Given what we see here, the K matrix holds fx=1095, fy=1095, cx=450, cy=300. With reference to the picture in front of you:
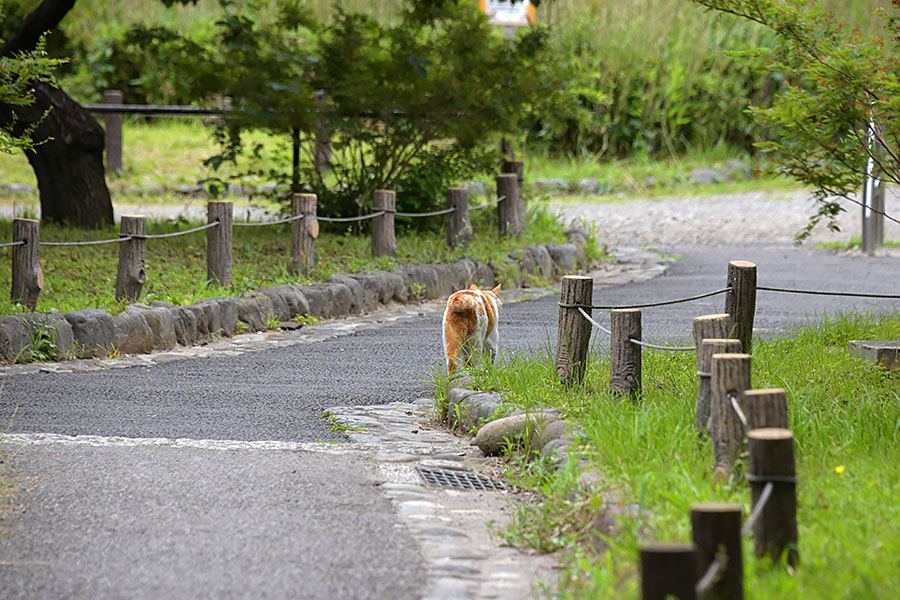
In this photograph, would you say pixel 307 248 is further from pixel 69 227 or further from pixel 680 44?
pixel 680 44

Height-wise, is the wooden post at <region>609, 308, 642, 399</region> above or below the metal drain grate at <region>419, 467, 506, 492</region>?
above

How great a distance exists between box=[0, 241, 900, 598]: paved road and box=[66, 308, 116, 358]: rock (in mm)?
435

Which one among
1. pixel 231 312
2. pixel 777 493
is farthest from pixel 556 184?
pixel 777 493

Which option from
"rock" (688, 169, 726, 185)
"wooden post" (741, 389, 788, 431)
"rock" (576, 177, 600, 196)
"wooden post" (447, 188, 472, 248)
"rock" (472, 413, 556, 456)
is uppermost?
"rock" (688, 169, 726, 185)

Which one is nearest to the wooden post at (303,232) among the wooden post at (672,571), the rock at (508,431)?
the rock at (508,431)

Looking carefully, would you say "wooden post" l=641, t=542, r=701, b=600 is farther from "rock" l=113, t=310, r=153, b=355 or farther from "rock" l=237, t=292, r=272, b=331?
"rock" l=237, t=292, r=272, b=331

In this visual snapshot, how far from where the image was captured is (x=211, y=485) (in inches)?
A: 175

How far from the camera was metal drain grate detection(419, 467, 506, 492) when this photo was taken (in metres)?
4.66

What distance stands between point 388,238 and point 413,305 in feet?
2.63

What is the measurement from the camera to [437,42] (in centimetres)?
1120

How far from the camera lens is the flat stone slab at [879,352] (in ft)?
19.4

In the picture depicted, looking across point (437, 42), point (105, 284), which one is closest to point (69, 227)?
point (105, 284)

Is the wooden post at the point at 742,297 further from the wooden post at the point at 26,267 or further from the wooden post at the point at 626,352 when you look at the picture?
the wooden post at the point at 26,267

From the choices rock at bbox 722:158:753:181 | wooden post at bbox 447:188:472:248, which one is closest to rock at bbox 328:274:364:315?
wooden post at bbox 447:188:472:248
